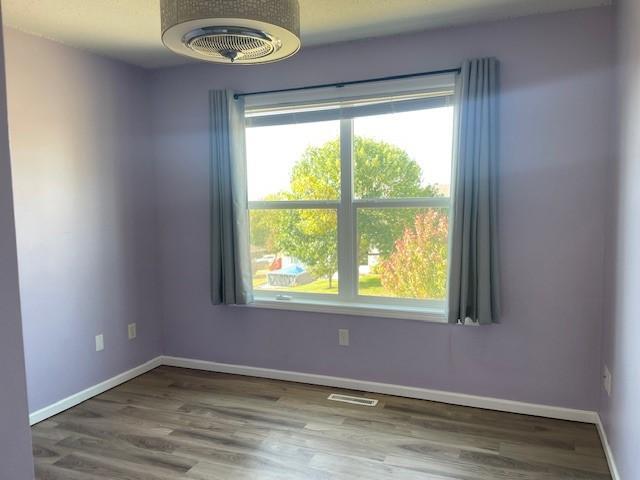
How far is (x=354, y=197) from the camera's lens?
3.43 m

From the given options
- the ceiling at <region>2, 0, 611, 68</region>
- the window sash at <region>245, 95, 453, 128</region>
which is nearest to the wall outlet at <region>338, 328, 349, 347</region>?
the window sash at <region>245, 95, 453, 128</region>

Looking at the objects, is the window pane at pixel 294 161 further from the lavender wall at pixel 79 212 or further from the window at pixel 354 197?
the lavender wall at pixel 79 212

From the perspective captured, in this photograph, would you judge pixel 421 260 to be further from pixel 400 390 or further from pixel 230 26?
pixel 230 26

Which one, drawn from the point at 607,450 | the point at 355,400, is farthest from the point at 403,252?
the point at 607,450

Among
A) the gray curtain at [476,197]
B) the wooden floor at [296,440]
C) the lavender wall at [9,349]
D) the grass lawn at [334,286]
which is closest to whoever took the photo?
the lavender wall at [9,349]

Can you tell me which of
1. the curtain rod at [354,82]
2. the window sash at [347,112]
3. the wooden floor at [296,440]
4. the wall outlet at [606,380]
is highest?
the curtain rod at [354,82]

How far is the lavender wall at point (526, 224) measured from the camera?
2.79 metres

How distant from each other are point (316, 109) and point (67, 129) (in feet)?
5.51

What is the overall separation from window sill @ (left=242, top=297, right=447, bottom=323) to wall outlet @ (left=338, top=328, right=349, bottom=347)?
5.2 inches

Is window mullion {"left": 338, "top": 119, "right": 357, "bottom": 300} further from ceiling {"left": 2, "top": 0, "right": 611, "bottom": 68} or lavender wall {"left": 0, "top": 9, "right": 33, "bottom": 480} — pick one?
lavender wall {"left": 0, "top": 9, "right": 33, "bottom": 480}

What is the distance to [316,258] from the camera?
359 cm

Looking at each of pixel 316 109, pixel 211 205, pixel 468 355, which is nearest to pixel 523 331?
pixel 468 355

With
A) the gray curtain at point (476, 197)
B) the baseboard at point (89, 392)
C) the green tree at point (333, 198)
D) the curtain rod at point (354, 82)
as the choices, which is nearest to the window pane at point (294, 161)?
the green tree at point (333, 198)

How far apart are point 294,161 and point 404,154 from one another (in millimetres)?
818
